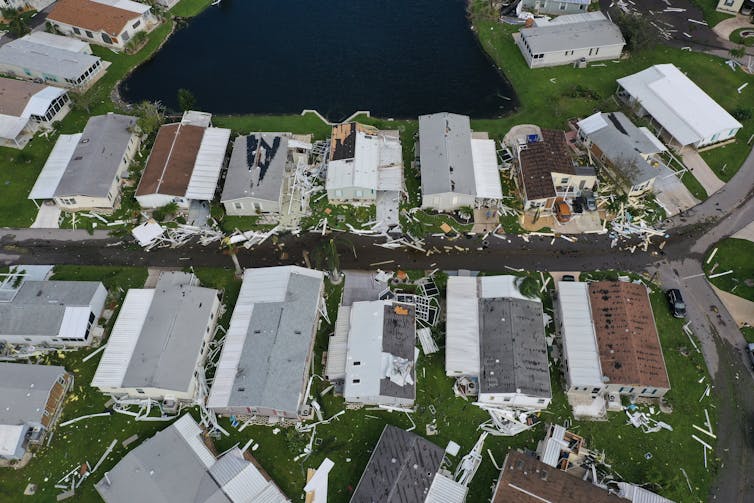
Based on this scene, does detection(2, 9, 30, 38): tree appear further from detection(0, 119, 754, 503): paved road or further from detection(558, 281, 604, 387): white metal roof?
detection(558, 281, 604, 387): white metal roof

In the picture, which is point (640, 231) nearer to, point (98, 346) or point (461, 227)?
point (461, 227)

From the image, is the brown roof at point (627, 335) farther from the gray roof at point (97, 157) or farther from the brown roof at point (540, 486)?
the gray roof at point (97, 157)

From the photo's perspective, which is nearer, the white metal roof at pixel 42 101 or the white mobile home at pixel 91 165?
the white mobile home at pixel 91 165

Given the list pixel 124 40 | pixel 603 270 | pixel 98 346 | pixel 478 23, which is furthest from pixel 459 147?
pixel 124 40

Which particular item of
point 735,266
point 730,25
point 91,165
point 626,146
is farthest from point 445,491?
point 730,25

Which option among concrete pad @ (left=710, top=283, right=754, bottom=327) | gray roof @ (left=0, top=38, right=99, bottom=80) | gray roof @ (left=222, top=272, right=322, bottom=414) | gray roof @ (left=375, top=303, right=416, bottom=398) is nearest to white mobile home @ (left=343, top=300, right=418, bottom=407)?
gray roof @ (left=375, top=303, right=416, bottom=398)

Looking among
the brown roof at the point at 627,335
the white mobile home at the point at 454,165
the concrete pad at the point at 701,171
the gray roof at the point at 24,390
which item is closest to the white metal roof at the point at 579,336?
the brown roof at the point at 627,335
